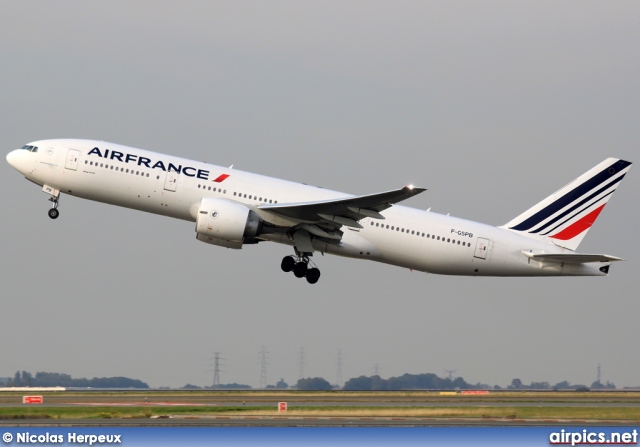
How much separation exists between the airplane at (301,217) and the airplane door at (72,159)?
0.05m

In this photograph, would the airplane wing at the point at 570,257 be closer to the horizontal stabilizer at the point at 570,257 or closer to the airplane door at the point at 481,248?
the horizontal stabilizer at the point at 570,257

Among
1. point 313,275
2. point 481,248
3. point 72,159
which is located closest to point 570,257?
point 481,248

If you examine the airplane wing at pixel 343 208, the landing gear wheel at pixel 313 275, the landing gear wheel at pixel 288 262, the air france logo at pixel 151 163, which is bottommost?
the landing gear wheel at pixel 313 275

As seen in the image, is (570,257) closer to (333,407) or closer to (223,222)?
(333,407)

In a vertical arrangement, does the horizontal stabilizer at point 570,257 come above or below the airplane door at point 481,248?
below

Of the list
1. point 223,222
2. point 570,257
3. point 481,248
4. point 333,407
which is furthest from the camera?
point 481,248

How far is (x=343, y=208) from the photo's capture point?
4728cm

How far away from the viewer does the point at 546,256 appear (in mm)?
51312

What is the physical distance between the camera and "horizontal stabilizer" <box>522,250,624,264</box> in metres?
49.5

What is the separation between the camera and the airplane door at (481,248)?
50969mm

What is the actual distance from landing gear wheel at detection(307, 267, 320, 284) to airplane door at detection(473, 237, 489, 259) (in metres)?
8.05

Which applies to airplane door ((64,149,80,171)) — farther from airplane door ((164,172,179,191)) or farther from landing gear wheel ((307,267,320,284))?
landing gear wheel ((307,267,320,284))

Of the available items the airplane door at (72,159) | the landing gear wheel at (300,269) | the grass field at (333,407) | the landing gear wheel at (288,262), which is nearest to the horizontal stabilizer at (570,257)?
the grass field at (333,407)

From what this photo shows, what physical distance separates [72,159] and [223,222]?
8309 millimetres
